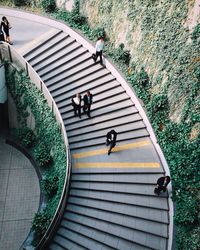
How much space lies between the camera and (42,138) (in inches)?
713

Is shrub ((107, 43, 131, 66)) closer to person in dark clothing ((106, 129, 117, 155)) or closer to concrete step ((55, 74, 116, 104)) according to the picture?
concrete step ((55, 74, 116, 104))

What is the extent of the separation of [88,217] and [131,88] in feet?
22.2

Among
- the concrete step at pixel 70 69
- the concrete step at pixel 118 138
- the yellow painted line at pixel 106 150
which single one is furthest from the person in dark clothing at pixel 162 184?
the concrete step at pixel 70 69

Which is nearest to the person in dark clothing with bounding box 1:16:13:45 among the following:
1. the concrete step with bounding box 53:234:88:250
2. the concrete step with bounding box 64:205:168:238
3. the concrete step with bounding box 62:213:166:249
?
the concrete step with bounding box 64:205:168:238

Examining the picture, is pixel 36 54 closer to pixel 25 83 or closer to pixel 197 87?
pixel 25 83

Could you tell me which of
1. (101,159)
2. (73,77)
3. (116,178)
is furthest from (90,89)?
(116,178)

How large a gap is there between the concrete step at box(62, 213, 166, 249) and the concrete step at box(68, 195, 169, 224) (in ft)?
1.74

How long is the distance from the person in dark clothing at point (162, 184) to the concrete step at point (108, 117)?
3.87 m

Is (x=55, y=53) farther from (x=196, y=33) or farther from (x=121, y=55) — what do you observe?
(x=196, y=33)

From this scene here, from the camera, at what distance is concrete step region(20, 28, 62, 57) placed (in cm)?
1857

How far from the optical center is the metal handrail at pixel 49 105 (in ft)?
43.7

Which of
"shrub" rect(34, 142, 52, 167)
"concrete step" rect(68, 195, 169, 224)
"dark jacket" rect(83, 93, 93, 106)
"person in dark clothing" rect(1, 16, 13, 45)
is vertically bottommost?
"concrete step" rect(68, 195, 169, 224)

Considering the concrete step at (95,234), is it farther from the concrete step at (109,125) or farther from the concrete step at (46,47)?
the concrete step at (46,47)

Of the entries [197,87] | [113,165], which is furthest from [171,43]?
[113,165]
